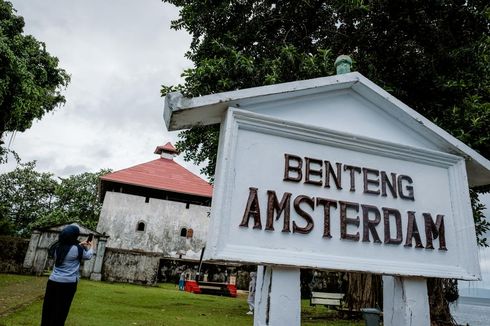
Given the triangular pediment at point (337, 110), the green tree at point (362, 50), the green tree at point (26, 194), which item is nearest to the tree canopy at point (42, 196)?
the green tree at point (26, 194)

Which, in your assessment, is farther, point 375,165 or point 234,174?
point 375,165

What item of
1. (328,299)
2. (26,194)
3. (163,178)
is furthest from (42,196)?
(328,299)

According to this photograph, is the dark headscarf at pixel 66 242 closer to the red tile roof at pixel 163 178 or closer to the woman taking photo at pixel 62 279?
the woman taking photo at pixel 62 279

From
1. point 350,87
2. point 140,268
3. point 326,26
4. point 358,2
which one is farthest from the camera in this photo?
point 140,268

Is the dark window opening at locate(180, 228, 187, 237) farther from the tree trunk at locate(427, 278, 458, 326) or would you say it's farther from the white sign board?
the white sign board

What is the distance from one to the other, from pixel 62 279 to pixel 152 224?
839 inches

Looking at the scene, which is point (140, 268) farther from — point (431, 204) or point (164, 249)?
point (431, 204)

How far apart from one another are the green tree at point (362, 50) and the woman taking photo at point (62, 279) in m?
4.17

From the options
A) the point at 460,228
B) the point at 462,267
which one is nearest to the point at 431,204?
the point at 460,228

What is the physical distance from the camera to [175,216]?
26.2 meters

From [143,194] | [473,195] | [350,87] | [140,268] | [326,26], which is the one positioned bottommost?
[140,268]

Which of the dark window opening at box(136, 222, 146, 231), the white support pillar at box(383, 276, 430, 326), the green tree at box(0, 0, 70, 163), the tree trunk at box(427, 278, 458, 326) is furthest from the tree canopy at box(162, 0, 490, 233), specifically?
the dark window opening at box(136, 222, 146, 231)

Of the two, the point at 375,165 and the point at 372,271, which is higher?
the point at 375,165

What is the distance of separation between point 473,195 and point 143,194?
2168cm
